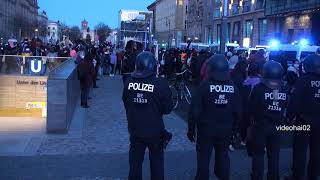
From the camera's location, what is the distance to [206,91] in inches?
260

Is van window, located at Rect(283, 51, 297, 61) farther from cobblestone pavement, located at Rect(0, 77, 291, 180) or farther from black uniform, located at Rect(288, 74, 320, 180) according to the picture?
black uniform, located at Rect(288, 74, 320, 180)

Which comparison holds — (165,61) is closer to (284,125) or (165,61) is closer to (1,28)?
(284,125)

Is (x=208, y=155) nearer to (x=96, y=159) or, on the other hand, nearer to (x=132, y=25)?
(x=96, y=159)

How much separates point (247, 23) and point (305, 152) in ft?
195

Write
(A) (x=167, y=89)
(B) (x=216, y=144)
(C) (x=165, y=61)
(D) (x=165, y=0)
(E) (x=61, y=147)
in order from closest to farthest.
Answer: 1. (A) (x=167, y=89)
2. (B) (x=216, y=144)
3. (E) (x=61, y=147)
4. (C) (x=165, y=61)
5. (D) (x=165, y=0)

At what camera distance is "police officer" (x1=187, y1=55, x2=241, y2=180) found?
6582 mm

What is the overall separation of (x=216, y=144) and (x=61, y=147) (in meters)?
4.02

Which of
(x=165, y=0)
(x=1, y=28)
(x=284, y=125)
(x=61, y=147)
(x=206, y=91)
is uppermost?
(x=165, y=0)

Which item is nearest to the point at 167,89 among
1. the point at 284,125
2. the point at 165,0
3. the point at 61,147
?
the point at 284,125

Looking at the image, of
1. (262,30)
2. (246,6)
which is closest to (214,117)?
(262,30)

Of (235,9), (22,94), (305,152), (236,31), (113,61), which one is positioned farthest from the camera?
(235,9)

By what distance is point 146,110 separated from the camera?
6418 mm

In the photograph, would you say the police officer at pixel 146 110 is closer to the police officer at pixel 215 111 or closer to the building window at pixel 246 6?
the police officer at pixel 215 111

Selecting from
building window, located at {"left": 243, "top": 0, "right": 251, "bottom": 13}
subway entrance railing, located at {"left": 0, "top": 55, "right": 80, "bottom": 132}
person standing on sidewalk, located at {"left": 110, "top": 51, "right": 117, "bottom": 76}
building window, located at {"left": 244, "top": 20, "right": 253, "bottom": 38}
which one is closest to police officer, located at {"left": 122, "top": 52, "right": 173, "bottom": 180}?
subway entrance railing, located at {"left": 0, "top": 55, "right": 80, "bottom": 132}
